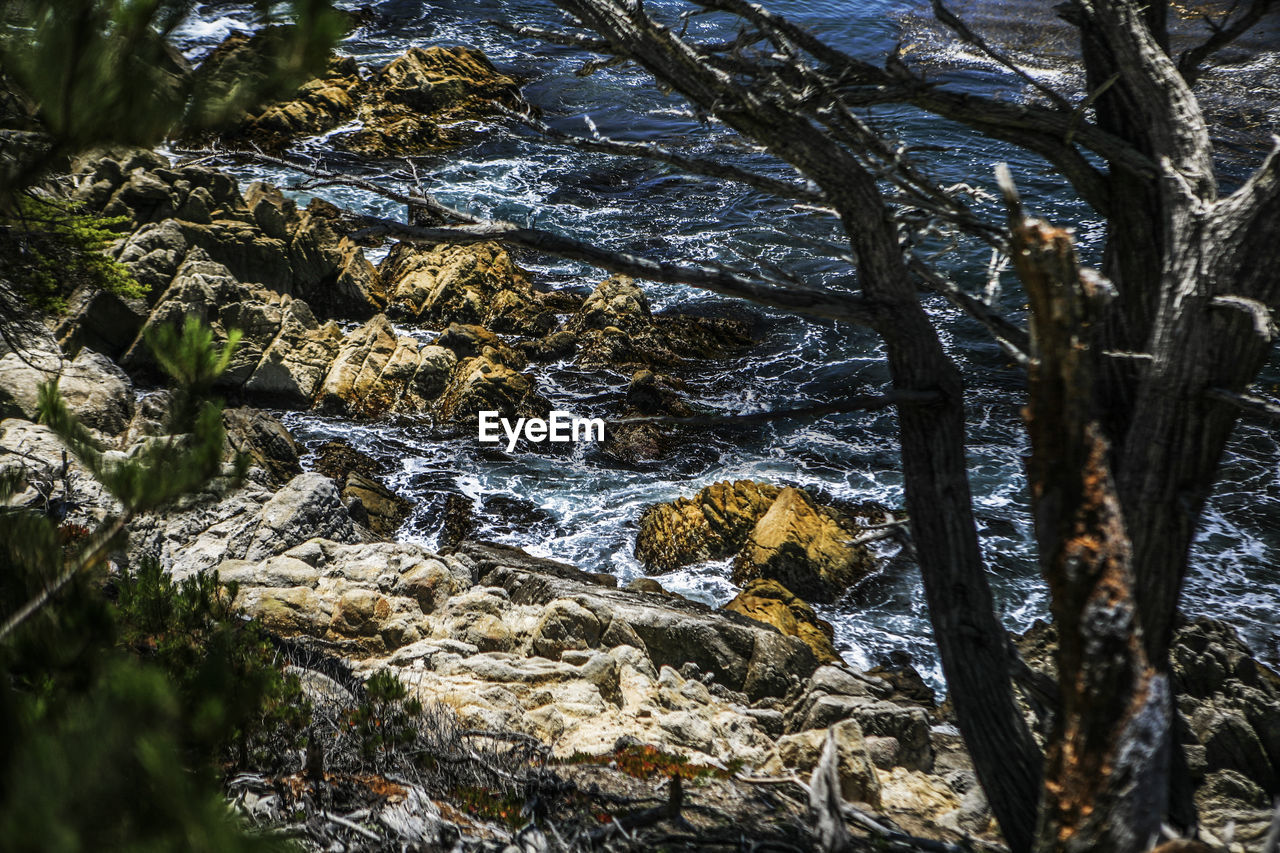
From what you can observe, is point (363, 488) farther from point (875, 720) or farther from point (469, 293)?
point (875, 720)

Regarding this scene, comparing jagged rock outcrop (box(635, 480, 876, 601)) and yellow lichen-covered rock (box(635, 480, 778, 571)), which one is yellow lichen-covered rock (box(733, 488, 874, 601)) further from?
yellow lichen-covered rock (box(635, 480, 778, 571))

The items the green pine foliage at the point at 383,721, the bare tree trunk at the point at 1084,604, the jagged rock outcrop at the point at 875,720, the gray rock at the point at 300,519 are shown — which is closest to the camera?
the bare tree trunk at the point at 1084,604

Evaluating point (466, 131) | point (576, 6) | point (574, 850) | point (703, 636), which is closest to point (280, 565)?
point (703, 636)

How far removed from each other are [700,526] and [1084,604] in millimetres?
8422

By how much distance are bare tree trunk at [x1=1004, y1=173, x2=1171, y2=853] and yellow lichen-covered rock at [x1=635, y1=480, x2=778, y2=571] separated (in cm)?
819

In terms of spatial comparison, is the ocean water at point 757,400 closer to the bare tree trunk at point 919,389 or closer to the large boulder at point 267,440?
the bare tree trunk at point 919,389

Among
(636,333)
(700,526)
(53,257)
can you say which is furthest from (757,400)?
(53,257)

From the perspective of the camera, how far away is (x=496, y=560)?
8883mm

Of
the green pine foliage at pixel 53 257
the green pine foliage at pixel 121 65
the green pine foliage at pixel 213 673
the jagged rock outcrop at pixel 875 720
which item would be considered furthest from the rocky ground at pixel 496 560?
the green pine foliage at pixel 53 257

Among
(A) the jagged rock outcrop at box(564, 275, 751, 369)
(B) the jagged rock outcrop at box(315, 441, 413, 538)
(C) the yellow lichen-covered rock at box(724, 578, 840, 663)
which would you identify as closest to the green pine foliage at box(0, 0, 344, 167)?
(C) the yellow lichen-covered rock at box(724, 578, 840, 663)

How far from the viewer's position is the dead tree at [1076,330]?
7.11 feet

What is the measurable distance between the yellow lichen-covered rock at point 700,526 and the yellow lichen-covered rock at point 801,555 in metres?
0.30

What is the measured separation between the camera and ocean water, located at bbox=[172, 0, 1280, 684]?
991cm

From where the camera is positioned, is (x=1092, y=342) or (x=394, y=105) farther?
(x=394, y=105)
